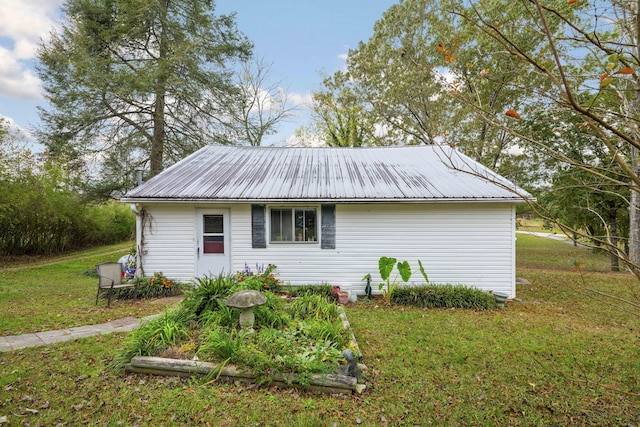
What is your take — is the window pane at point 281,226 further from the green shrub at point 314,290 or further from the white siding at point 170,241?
A: the white siding at point 170,241

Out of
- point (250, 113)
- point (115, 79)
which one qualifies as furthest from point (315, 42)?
point (250, 113)

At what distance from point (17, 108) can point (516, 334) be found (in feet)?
65.0

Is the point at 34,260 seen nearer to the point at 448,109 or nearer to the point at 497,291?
the point at 497,291

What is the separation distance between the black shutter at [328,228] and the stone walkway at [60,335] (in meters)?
4.54

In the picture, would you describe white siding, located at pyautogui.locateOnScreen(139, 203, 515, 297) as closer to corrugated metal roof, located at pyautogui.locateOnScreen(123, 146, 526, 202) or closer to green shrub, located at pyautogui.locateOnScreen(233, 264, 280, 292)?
green shrub, located at pyautogui.locateOnScreen(233, 264, 280, 292)

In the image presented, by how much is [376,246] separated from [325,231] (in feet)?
4.79

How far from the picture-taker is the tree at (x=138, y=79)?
12773 mm

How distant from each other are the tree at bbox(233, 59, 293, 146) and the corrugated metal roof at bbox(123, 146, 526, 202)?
1015cm

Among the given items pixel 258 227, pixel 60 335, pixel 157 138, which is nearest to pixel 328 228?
pixel 258 227

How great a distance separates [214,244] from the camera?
8625 millimetres

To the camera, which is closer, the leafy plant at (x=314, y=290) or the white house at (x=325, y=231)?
the leafy plant at (x=314, y=290)

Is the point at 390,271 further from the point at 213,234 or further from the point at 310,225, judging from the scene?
the point at 213,234

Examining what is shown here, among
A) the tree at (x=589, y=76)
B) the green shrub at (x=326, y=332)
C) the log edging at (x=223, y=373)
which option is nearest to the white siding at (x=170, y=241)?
the log edging at (x=223, y=373)

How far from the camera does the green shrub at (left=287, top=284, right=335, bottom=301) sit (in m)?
7.87
